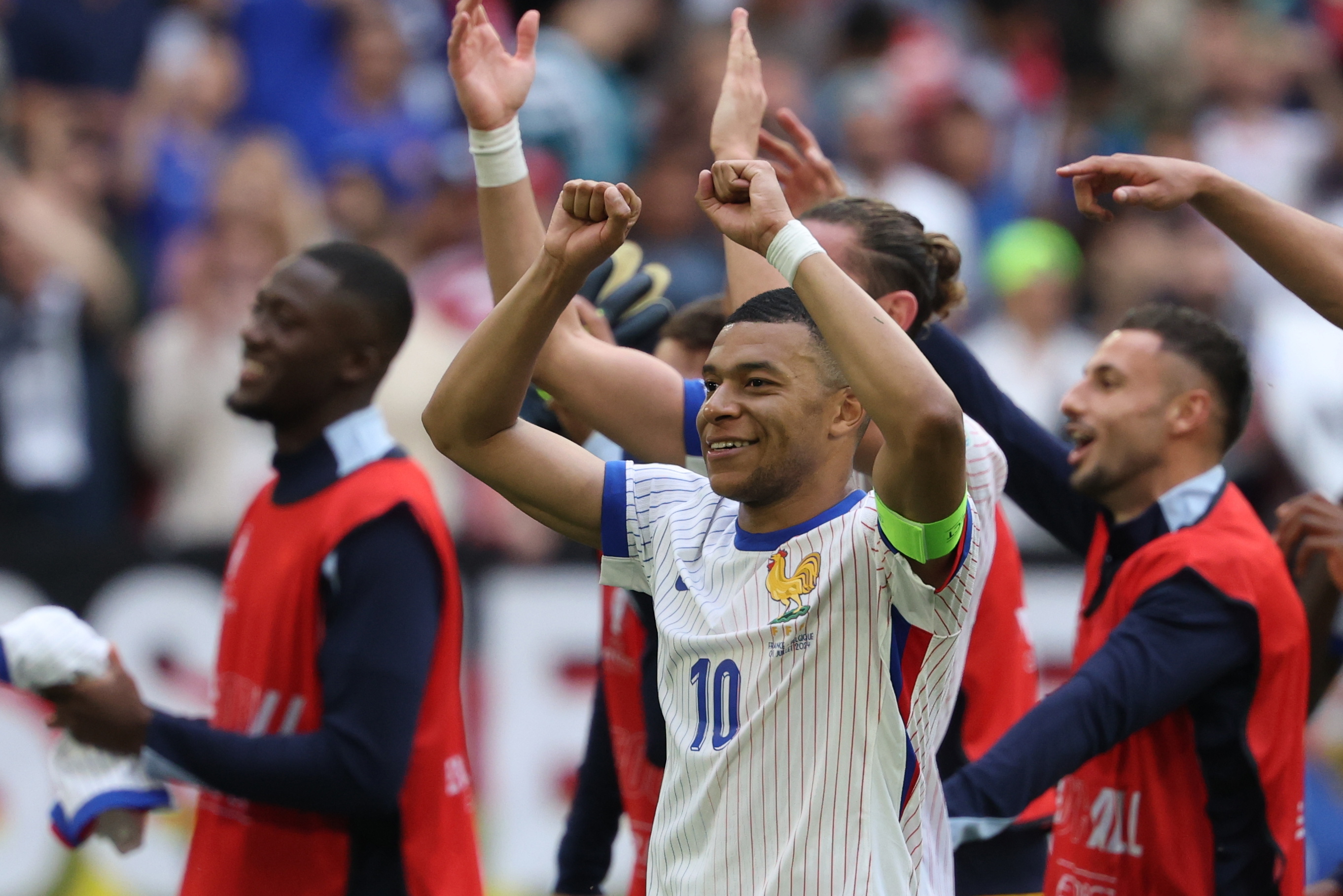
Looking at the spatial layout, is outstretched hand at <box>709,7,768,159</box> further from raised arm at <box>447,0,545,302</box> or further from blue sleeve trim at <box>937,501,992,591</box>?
blue sleeve trim at <box>937,501,992,591</box>

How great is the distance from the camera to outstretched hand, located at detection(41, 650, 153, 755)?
3.77 metres

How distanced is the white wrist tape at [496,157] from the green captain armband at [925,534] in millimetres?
1406

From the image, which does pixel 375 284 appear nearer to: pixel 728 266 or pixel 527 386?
pixel 728 266

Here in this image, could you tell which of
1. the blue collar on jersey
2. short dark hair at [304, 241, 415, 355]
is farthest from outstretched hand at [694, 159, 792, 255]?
short dark hair at [304, 241, 415, 355]

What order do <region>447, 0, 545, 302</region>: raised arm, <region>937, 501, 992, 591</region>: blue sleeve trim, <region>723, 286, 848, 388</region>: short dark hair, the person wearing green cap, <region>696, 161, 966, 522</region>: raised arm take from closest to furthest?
<region>696, 161, 966, 522</region>: raised arm, <region>937, 501, 992, 591</region>: blue sleeve trim, <region>723, 286, 848, 388</region>: short dark hair, <region>447, 0, 545, 302</region>: raised arm, the person wearing green cap

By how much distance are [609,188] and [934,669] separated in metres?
1.02

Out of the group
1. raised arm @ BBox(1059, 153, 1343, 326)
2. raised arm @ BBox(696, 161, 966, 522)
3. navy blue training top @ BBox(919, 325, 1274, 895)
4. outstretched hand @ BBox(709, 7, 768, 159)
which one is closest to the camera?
raised arm @ BBox(696, 161, 966, 522)

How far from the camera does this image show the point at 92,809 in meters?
3.73

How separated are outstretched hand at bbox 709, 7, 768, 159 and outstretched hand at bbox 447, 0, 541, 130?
1.45 ft

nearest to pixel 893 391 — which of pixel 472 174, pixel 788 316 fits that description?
pixel 788 316

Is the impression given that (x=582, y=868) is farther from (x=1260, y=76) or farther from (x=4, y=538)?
(x=1260, y=76)

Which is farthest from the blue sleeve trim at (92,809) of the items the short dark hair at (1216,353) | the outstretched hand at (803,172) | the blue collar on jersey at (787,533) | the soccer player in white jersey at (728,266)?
the short dark hair at (1216,353)

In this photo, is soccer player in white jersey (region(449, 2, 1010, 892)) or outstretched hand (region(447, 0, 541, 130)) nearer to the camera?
soccer player in white jersey (region(449, 2, 1010, 892))

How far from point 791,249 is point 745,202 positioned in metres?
0.19
